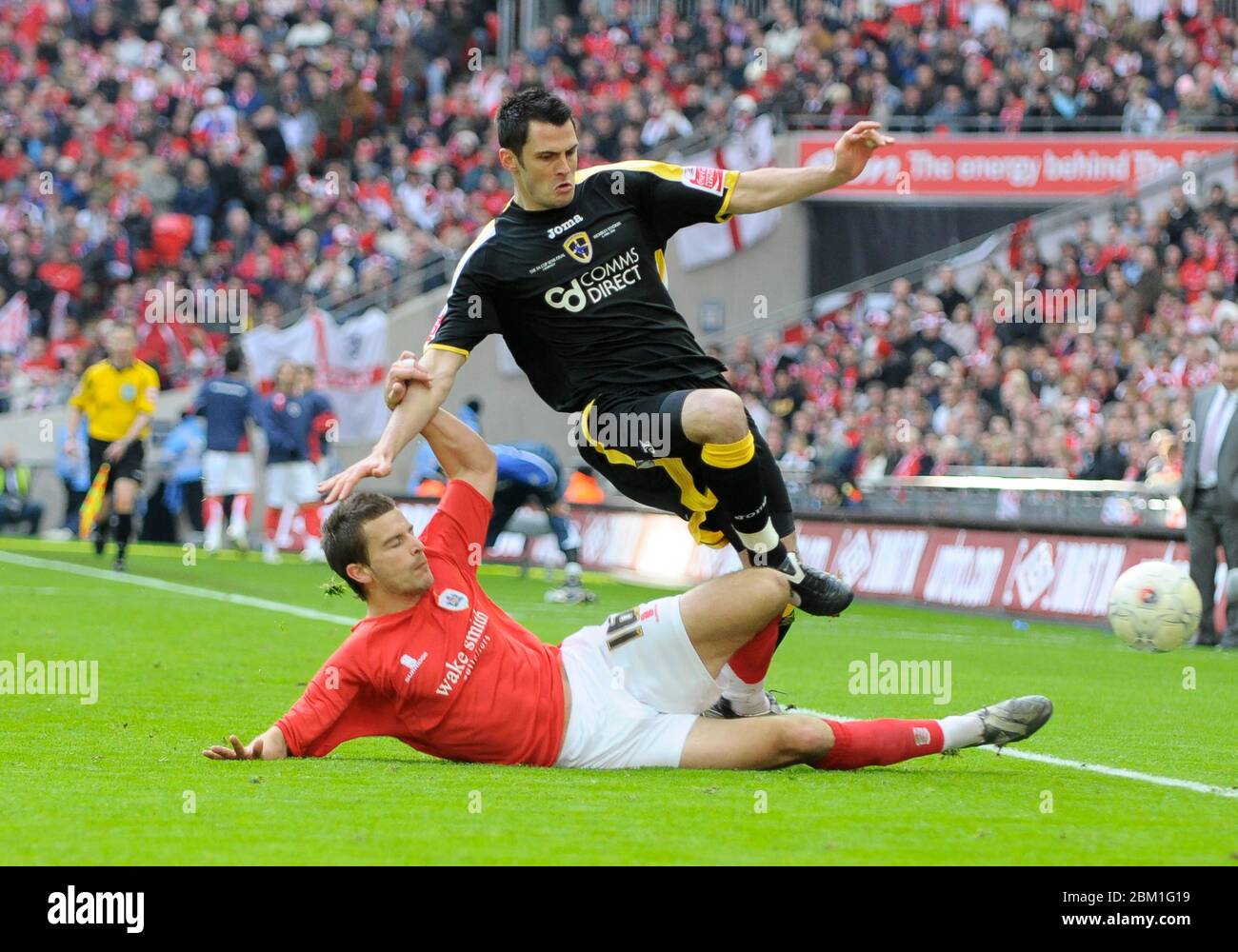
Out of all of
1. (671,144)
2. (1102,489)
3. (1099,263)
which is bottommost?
(1102,489)

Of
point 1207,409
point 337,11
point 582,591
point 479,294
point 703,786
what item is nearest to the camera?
point 703,786

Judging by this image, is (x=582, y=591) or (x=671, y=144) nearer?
(x=582, y=591)

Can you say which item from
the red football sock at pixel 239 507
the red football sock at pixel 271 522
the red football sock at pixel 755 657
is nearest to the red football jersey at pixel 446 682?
the red football sock at pixel 755 657

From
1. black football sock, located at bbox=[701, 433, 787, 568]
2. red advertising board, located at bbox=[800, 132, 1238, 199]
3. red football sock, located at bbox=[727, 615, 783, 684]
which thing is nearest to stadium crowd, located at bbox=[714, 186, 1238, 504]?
red advertising board, located at bbox=[800, 132, 1238, 199]

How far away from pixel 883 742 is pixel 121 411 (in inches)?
539

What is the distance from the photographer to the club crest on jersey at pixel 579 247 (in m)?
7.92

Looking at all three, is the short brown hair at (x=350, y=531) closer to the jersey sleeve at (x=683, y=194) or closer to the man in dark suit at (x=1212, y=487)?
the jersey sleeve at (x=683, y=194)

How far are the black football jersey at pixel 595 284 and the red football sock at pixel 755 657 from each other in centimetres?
131

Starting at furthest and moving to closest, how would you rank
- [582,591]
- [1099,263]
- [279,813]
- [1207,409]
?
1. [1099,263]
2. [582,591]
3. [1207,409]
4. [279,813]

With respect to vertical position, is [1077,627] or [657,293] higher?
[657,293]
